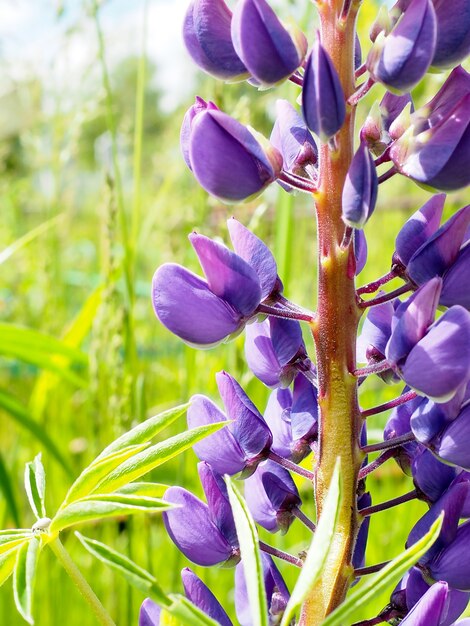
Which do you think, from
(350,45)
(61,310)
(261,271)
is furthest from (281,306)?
(61,310)

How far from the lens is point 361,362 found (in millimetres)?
756

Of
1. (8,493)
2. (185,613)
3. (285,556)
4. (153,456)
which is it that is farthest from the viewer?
(8,493)

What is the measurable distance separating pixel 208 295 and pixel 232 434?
0.12m

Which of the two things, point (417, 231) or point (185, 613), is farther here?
point (417, 231)

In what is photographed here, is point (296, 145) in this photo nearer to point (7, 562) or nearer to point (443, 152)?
point (443, 152)

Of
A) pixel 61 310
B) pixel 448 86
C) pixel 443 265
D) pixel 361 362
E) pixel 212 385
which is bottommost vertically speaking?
pixel 212 385

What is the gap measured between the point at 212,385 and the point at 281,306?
3.14ft

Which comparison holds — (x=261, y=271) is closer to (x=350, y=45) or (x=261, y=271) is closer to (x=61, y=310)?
(x=350, y=45)

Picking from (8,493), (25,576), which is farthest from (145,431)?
(8,493)

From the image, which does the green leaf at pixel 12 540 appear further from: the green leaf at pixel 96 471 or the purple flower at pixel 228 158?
the purple flower at pixel 228 158

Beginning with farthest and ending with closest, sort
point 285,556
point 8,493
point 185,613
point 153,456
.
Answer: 1. point 8,493
2. point 285,556
3. point 153,456
4. point 185,613

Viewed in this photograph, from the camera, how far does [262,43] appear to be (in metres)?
0.60

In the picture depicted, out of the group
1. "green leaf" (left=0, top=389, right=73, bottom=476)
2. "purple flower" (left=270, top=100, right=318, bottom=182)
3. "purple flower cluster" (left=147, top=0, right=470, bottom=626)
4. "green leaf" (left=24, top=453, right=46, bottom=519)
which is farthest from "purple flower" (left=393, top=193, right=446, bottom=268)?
"green leaf" (left=0, top=389, right=73, bottom=476)

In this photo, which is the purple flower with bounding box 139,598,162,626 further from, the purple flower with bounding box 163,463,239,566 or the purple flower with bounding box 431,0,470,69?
the purple flower with bounding box 431,0,470,69
